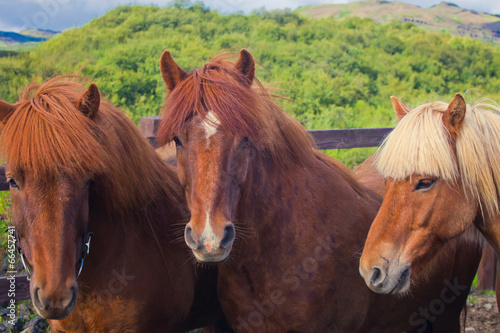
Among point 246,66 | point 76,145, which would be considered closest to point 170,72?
point 246,66

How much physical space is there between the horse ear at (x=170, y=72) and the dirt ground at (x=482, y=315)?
4.01 m

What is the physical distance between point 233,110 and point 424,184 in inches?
43.3

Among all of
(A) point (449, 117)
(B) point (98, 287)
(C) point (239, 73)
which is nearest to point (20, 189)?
(B) point (98, 287)

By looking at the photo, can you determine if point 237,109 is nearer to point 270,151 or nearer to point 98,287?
point 270,151

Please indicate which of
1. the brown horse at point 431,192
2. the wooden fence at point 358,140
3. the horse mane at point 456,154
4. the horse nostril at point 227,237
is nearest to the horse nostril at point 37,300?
the horse nostril at point 227,237

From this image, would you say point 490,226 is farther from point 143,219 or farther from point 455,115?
point 143,219

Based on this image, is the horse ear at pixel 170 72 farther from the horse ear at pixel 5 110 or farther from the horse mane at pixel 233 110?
the horse ear at pixel 5 110

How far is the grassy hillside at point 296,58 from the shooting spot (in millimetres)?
11078

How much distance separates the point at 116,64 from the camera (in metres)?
11.9

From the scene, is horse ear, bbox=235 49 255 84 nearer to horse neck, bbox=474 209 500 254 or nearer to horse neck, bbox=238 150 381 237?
horse neck, bbox=238 150 381 237

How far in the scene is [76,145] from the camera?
2.20 meters

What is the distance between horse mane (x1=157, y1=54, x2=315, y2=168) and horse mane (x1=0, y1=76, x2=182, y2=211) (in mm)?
252

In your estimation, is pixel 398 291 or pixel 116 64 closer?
pixel 398 291

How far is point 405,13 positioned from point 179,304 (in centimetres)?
2242
